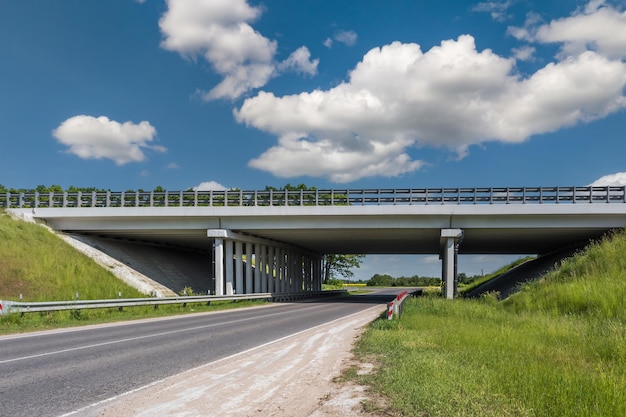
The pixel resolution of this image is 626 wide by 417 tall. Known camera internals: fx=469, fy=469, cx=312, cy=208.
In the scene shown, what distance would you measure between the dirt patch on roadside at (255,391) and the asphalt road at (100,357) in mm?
555

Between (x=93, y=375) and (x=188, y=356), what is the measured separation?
2.42 m

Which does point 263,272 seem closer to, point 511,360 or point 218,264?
point 218,264

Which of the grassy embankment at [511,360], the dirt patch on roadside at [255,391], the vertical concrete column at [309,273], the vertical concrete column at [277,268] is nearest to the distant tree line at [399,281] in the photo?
the vertical concrete column at [309,273]

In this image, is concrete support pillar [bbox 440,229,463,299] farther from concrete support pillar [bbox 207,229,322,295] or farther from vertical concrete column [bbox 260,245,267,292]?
Answer: vertical concrete column [bbox 260,245,267,292]

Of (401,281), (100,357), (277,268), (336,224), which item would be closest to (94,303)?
(100,357)

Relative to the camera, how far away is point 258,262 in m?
39.6

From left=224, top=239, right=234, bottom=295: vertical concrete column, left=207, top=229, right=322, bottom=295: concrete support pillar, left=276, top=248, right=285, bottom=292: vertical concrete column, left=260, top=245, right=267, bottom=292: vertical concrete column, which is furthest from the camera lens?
left=276, top=248, right=285, bottom=292: vertical concrete column

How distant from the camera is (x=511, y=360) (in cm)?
826

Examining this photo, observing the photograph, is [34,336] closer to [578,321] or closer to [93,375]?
[93,375]

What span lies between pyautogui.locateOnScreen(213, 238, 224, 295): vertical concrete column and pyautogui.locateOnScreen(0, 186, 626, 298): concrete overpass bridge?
7 cm

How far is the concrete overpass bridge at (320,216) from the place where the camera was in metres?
30.3

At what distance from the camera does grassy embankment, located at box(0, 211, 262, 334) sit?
22.7m

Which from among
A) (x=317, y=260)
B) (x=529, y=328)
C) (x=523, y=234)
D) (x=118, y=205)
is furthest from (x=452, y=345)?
(x=317, y=260)

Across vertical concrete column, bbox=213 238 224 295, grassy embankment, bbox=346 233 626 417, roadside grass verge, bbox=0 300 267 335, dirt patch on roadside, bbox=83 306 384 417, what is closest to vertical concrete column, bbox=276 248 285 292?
vertical concrete column, bbox=213 238 224 295
